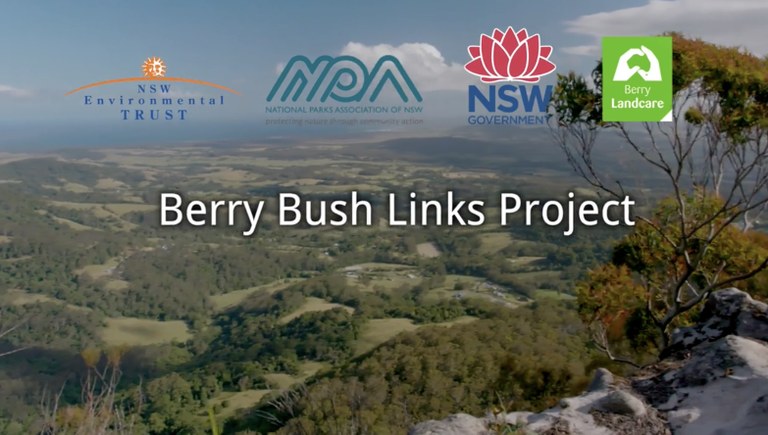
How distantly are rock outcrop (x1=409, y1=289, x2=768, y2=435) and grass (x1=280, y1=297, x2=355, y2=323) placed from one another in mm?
49937

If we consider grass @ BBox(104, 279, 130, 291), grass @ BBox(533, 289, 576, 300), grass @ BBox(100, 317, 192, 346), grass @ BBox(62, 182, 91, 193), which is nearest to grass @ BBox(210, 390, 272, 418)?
grass @ BBox(100, 317, 192, 346)

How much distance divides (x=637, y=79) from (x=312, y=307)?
5208 cm

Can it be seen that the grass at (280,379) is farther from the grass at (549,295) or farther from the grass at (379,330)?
the grass at (549,295)

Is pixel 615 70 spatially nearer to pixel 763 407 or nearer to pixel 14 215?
pixel 763 407

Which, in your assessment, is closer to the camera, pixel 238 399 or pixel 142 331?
pixel 238 399

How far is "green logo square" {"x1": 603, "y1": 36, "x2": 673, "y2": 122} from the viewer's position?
7.13 metres

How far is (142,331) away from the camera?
5612 centimetres

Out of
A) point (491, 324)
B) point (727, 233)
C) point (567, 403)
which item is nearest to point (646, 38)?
point (727, 233)

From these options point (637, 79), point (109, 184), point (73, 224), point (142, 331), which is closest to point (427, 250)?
point (142, 331)

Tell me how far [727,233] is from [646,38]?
3.21m

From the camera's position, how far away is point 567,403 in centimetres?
396

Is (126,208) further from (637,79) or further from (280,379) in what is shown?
(637,79)

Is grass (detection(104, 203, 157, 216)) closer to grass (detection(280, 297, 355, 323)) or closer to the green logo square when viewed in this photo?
grass (detection(280, 297, 355, 323))

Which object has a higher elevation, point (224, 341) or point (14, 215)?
point (14, 215)
